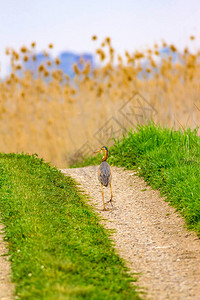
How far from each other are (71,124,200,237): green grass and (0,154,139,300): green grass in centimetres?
122

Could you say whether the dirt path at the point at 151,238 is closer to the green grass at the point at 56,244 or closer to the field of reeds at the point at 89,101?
the green grass at the point at 56,244

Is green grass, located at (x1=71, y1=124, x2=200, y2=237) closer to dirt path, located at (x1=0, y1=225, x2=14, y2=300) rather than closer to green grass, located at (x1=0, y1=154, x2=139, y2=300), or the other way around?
green grass, located at (x1=0, y1=154, x2=139, y2=300)

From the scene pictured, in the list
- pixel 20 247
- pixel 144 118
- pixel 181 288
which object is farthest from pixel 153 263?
pixel 144 118

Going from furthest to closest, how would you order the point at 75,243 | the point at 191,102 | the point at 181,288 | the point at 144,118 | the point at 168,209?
the point at 191,102, the point at 144,118, the point at 168,209, the point at 75,243, the point at 181,288

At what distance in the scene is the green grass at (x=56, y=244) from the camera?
3756mm

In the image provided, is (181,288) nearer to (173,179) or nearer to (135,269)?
(135,269)

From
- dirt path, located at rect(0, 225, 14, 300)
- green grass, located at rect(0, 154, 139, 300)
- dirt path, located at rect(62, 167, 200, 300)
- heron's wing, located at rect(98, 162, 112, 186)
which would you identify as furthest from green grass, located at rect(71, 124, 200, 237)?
dirt path, located at rect(0, 225, 14, 300)

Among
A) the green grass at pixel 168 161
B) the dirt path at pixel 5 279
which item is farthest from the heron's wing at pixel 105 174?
the dirt path at pixel 5 279

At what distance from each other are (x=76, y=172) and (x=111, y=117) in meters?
2.43

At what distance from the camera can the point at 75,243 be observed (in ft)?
15.6

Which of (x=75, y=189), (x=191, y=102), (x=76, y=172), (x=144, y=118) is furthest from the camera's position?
(x=191, y=102)

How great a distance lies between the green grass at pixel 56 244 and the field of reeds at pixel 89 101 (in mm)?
3163

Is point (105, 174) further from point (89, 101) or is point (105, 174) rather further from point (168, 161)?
point (89, 101)

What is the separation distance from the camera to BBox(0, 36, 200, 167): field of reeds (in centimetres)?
1031
